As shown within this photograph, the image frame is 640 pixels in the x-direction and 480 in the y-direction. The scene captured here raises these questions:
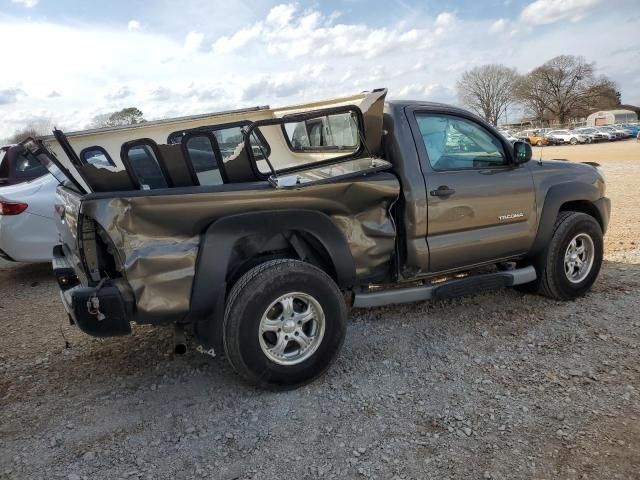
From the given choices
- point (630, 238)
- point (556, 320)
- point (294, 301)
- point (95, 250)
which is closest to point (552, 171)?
point (556, 320)

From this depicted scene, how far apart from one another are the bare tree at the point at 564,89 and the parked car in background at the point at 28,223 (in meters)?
89.2

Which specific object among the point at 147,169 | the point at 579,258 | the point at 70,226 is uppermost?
the point at 147,169

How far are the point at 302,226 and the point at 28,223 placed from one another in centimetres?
441

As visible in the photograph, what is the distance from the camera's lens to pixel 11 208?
6.36 meters

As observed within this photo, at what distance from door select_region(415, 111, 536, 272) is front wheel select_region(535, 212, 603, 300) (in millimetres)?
321

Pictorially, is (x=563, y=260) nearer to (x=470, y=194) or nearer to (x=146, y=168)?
(x=470, y=194)

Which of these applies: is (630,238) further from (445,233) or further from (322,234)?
(322,234)

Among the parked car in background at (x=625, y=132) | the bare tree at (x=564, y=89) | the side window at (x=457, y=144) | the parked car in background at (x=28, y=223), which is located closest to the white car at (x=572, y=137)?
the parked car in background at (x=625, y=132)

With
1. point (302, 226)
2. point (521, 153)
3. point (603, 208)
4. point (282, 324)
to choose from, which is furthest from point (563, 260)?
point (282, 324)

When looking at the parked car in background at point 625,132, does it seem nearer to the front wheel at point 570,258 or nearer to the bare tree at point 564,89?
the bare tree at point 564,89

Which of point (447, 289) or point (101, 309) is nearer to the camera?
point (101, 309)

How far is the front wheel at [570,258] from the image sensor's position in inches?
194

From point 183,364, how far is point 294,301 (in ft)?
3.76

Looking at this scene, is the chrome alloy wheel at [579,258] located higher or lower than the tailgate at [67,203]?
lower
